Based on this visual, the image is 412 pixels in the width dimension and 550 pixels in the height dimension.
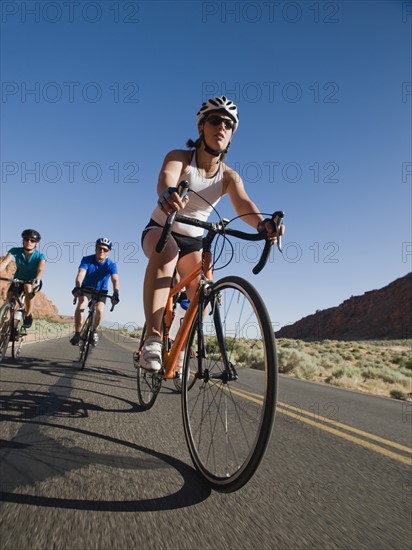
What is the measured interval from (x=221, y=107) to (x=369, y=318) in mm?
88930

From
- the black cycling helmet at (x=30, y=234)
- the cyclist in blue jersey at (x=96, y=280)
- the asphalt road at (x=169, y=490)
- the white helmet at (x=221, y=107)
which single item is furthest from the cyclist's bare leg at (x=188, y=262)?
the black cycling helmet at (x=30, y=234)

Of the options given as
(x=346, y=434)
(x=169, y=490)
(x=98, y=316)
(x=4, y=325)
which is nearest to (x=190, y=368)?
(x=169, y=490)

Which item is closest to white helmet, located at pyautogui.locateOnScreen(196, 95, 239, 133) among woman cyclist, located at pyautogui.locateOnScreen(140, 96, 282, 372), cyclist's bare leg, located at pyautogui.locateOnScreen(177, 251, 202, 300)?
woman cyclist, located at pyautogui.locateOnScreen(140, 96, 282, 372)

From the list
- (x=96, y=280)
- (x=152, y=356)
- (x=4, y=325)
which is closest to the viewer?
(x=152, y=356)

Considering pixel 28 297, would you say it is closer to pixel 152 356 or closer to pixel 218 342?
pixel 152 356

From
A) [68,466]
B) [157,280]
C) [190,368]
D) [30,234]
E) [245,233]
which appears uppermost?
[30,234]

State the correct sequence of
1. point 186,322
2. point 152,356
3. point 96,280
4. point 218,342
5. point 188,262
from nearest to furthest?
point 218,342
point 186,322
point 152,356
point 188,262
point 96,280

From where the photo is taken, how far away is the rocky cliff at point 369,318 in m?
75.8

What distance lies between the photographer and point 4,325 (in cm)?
677

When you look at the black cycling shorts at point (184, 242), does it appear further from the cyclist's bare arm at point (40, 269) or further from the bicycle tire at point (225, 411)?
the cyclist's bare arm at point (40, 269)

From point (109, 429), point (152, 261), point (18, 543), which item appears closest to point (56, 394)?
point (109, 429)

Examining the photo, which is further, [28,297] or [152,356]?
[28,297]

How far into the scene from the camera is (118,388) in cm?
534

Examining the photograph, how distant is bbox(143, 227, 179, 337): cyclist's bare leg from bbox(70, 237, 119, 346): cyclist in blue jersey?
4.54 metres
